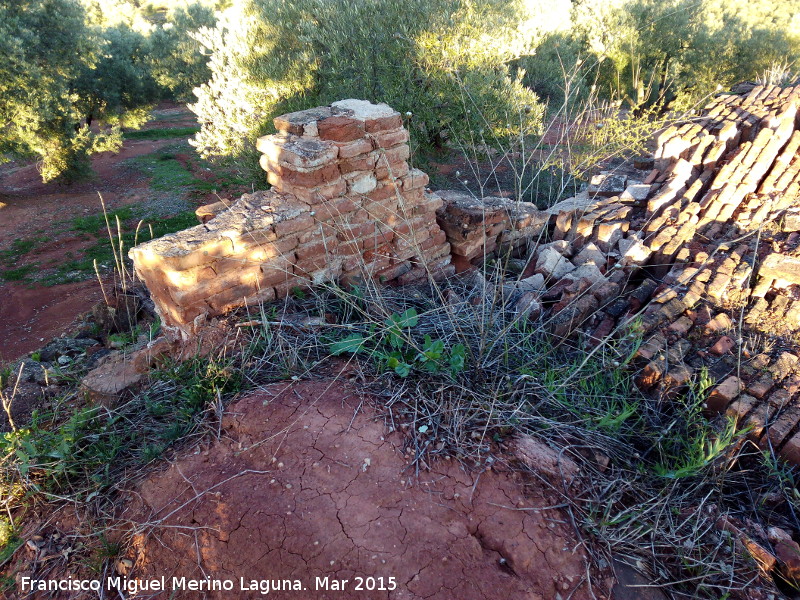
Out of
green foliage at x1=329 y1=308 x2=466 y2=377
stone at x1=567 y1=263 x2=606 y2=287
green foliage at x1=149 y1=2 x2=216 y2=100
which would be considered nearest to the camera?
green foliage at x1=329 y1=308 x2=466 y2=377

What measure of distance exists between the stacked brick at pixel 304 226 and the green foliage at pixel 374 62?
136 inches

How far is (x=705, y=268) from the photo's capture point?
3.94 meters

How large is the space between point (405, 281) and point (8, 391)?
3745 millimetres

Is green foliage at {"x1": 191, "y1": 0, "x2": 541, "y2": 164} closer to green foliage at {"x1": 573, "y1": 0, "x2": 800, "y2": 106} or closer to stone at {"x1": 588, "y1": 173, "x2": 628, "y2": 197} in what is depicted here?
stone at {"x1": 588, "y1": 173, "x2": 628, "y2": 197}

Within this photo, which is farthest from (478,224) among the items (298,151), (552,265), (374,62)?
(374,62)

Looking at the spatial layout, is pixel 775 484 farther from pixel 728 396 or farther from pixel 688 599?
pixel 688 599

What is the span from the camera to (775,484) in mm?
2617

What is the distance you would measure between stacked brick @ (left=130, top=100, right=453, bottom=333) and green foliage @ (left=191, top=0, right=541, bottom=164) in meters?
3.45

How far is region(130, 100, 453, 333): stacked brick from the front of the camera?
11.4ft

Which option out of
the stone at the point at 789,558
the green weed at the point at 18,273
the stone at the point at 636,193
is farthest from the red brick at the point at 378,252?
the green weed at the point at 18,273

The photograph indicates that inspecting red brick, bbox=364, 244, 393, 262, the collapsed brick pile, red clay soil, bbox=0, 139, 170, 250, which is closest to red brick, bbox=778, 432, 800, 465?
the collapsed brick pile

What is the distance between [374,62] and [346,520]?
7.09 meters

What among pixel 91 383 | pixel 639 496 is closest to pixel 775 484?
pixel 639 496

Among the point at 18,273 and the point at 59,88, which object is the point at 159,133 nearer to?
the point at 59,88
